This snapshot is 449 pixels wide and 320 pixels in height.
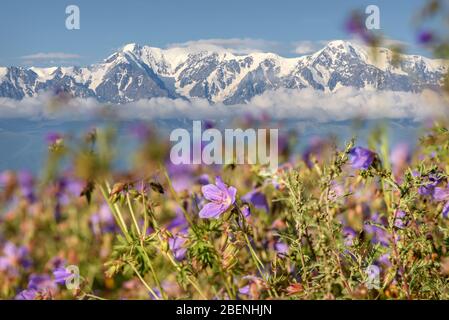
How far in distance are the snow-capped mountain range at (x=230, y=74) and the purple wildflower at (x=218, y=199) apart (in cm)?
52

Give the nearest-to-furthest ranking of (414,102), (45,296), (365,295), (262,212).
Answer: (365,295) < (45,296) < (414,102) < (262,212)

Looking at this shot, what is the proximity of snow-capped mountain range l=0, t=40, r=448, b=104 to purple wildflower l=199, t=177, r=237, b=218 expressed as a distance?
1.69 feet

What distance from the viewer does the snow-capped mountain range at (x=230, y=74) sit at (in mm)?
1801

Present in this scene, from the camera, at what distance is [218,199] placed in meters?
1.27

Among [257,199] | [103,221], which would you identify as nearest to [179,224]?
[257,199]

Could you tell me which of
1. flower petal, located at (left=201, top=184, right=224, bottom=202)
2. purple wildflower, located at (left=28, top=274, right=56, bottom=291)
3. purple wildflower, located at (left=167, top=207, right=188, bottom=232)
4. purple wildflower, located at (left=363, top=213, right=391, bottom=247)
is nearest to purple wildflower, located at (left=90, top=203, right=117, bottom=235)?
purple wildflower, located at (left=28, top=274, right=56, bottom=291)

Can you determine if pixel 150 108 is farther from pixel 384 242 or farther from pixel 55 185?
pixel 55 185

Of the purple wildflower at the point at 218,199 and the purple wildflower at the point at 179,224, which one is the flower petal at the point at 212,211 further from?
the purple wildflower at the point at 179,224

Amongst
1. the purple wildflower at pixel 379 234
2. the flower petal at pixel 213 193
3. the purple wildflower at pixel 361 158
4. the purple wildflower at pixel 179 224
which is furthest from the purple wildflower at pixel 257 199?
the flower petal at pixel 213 193

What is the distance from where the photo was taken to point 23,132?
2002 mm

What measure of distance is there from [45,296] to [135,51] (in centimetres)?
78

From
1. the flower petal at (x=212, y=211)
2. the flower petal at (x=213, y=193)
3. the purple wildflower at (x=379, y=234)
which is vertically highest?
the flower petal at (x=213, y=193)

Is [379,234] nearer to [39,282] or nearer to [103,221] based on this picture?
[39,282]
